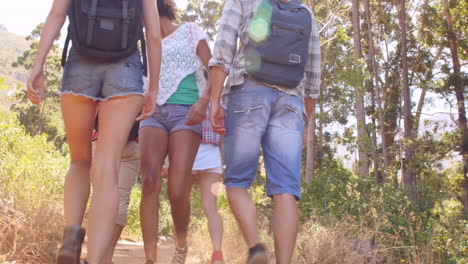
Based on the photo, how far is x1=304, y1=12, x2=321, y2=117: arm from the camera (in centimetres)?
318

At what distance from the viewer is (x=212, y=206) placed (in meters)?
3.70

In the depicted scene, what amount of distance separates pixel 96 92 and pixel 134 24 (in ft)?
1.23

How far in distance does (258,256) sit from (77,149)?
1050 mm

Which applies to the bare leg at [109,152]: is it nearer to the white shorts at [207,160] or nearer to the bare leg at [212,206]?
the bare leg at [212,206]

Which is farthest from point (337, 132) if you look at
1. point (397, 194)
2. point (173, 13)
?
point (173, 13)

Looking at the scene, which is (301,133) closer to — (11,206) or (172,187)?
(172,187)

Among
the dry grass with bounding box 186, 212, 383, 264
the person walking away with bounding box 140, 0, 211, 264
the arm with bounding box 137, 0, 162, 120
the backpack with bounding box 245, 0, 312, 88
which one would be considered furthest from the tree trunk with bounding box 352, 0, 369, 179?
the arm with bounding box 137, 0, 162, 120

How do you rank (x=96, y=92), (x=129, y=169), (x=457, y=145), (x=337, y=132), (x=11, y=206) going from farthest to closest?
1. (x=337, y=132)
2. (x=457, y=145)
3. (x=11, y=206)
4. (x=129, y=169)
5. (x=96, y=92)

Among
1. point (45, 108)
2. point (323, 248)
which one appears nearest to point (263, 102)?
point (323, 248)

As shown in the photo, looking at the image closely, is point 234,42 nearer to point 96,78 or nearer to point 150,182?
point 96,78

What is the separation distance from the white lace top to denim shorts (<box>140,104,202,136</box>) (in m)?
0.06

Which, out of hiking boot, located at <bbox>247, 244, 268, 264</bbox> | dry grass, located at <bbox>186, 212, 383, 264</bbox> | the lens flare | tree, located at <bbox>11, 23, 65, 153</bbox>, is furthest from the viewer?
tree, located at <bbox>11, 23, 65, 153</bbox>

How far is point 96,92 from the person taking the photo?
8.23 ft

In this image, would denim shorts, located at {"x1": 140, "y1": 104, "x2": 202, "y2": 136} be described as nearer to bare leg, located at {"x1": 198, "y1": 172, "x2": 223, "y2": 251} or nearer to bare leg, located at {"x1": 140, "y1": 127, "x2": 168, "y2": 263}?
bare leg, located at {"x1": 140, "y1": 127, "x2": 168, "y2": 263}
